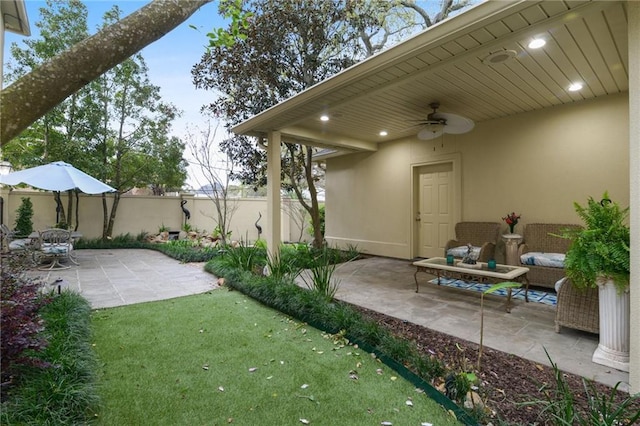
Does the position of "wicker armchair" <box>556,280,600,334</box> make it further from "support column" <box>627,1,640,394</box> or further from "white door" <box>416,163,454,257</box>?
"white door" <box>416,163,454,257</box>

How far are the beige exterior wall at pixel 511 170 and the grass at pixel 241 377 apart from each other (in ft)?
14.2

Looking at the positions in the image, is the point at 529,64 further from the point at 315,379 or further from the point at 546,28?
the point at 315,379

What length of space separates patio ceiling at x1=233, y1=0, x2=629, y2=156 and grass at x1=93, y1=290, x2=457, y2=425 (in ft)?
9.33

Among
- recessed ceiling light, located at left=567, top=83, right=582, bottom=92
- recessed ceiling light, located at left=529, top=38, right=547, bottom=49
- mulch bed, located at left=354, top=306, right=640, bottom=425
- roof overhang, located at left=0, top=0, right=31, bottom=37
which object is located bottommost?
mulch bed, located at left=354, top=306, right=640, bottom=425

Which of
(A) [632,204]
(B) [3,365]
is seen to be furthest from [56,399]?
(A) [632,204]

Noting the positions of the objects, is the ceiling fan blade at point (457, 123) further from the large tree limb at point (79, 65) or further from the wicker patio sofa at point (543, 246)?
the large tree limb at point (79, 65)

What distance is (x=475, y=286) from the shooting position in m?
4.61

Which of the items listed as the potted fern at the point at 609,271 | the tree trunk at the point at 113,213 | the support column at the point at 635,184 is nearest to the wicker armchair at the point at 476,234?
the potted fern at the point at 609,271

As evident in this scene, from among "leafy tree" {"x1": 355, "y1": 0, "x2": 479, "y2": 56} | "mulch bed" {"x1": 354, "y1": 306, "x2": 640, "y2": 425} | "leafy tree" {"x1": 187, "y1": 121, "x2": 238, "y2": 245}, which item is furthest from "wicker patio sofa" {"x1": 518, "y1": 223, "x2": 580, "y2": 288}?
"leafy tree" {"x1": 187, "y1": 121, "x2": 238, "y2": 245}

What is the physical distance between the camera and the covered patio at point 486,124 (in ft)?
8.41

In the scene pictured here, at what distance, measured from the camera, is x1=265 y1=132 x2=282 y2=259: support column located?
17.4ft

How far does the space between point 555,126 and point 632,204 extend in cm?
367

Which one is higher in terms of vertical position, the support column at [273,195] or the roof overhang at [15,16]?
the roof overhang at [15,16]

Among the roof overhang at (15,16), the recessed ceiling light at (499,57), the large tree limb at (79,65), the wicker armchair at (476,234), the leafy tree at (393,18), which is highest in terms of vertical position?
the leafy tree at (393,18)
